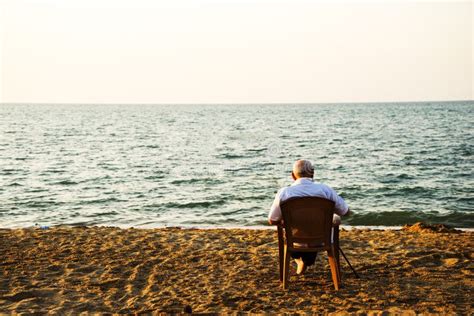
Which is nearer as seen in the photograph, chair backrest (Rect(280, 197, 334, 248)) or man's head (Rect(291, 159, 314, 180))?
chair backrest (Rect(280, 197, 334, 248))

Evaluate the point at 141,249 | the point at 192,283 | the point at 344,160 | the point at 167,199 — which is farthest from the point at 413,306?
the point at 344,160

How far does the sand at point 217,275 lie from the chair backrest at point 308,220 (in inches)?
24.3

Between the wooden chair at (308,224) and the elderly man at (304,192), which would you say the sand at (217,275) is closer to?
the wooden chair at (308,224)

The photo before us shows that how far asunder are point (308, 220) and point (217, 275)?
1.63 metres

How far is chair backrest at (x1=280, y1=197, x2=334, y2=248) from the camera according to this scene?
5008mm

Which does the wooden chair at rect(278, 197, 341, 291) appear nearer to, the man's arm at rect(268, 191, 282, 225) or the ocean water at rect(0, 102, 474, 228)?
the man's arm at rect(268, 191, 282, 225)

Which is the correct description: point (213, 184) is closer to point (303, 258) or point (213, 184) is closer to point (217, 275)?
point (217, 275)

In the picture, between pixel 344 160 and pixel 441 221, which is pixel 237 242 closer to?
pixel 441 221

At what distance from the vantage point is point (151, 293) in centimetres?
545

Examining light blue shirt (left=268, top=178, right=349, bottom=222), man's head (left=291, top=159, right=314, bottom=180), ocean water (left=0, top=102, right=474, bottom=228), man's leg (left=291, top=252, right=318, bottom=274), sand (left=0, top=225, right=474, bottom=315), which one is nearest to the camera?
sand (left=0, top=225, right=474, bottom=315)

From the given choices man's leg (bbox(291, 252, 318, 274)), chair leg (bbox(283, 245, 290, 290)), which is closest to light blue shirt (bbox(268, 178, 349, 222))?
chair leg (bbox(283, 245, 290, 290))

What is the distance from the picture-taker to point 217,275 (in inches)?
240

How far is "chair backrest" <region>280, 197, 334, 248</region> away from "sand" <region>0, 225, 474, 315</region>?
617mm

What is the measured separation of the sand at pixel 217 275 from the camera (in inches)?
197
